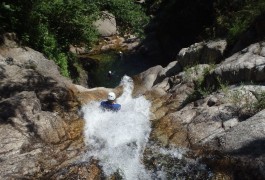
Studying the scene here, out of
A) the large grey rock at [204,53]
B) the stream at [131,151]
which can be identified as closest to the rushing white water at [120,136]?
the stream at [131,151]

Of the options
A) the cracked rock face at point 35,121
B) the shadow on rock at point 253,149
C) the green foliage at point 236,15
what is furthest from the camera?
the green foliage at point 236,15

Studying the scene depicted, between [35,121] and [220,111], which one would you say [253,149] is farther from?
[35,121]

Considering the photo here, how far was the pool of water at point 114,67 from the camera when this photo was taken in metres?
22.2

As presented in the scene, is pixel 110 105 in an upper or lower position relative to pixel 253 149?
upper

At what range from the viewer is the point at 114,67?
25.1m

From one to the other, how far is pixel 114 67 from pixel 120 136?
588 inches

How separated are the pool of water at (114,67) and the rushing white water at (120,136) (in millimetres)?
8275

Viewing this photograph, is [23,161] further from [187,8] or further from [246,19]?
[187,8]

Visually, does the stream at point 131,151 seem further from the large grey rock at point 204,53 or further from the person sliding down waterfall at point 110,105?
the large grey rock at point 204,53

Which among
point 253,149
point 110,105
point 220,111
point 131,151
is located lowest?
point 253,149

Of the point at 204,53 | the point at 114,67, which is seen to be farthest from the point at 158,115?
the point at 114,67

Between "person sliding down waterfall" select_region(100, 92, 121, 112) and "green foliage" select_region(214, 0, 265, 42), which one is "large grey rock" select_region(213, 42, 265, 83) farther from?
"person sliding down waterfall" select_region(100, 92, 121, 112)

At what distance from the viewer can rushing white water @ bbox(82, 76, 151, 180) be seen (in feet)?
28.8

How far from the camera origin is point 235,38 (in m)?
13.6
